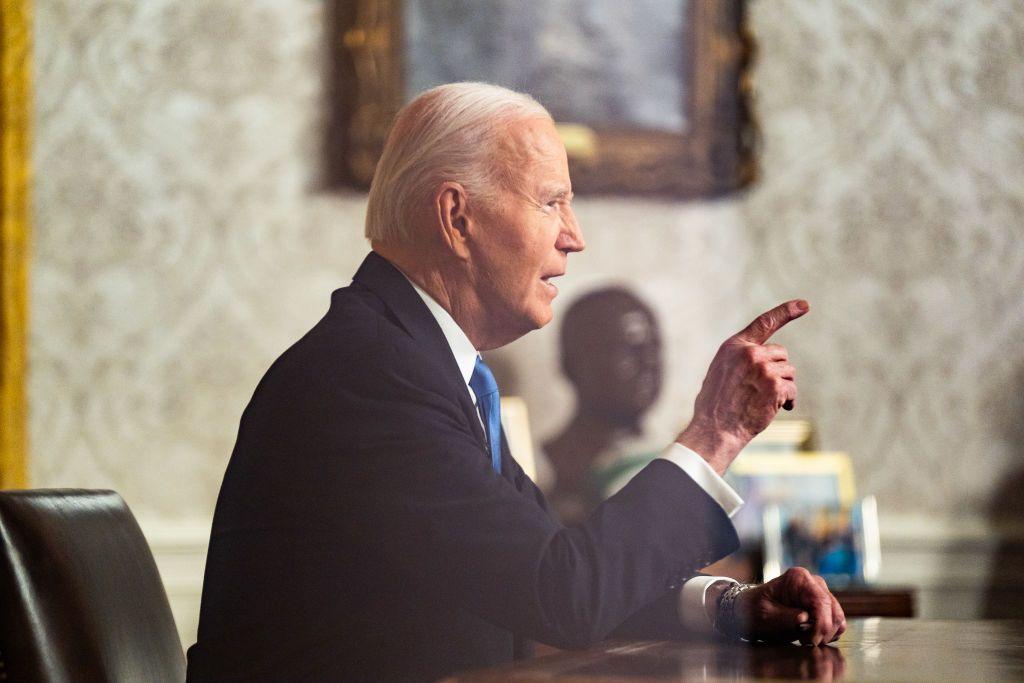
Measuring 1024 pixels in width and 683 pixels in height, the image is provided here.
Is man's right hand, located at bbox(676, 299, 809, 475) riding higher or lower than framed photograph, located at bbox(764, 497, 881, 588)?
higher

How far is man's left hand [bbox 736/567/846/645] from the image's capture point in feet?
4.17

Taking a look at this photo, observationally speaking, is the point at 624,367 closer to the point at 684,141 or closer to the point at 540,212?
the point at 684,141

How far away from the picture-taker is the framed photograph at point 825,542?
105 inches

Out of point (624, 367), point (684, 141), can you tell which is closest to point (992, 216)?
point (684, 141)

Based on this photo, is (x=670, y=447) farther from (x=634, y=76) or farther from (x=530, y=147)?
(x=634, y=76)

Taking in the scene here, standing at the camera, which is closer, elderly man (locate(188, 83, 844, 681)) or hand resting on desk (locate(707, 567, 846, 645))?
elderly man (locate(188, 83, 844, 681))

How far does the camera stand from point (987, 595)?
2.83 metres

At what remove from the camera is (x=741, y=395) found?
1194 mm

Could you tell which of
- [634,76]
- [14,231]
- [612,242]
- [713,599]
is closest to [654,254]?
[612,242]

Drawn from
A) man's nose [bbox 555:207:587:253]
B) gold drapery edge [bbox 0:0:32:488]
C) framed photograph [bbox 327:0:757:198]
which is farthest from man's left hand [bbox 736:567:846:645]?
gold drapery edge [bbox 0:0:32:488]

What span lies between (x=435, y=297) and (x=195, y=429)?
1.78 m

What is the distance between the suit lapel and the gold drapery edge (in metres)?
1.92

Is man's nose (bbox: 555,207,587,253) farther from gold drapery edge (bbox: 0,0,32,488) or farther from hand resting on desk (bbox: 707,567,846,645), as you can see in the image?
gold drapery edge (bbox: 0,0,32,488)

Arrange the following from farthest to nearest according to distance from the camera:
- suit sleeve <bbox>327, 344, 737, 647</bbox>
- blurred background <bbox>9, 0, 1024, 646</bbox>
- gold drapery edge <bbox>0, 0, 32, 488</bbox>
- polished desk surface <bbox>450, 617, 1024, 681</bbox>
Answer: gold drapery edge <bbox>0, 0, 32, 488</bbox>
blurred background <bbox>9, 0, 1024, 646</bbox>
suit sleeve <bbox>327, 344, 737, 647</bbox>
polished desk surface <bbox>450, 617, 1024, 681</bbox>
